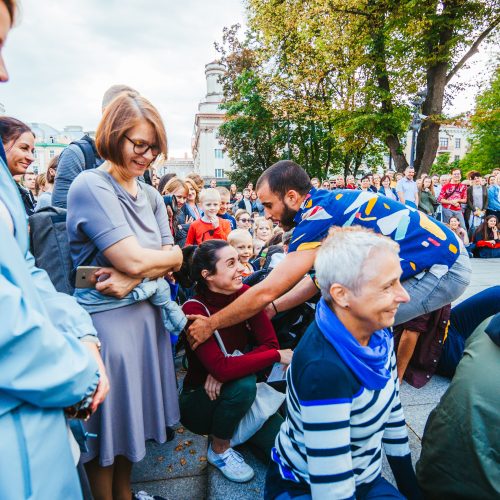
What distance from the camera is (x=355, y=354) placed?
143 cm

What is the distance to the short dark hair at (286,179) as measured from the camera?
2.47 metres

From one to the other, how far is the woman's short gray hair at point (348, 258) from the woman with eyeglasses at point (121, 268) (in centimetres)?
78

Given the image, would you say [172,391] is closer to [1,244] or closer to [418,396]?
[1,244]

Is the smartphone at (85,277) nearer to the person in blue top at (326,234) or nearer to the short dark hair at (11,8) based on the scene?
the person in blue top at (326,234)

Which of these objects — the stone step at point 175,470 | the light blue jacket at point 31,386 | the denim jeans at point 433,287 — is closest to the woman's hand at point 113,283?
the light blue jacket at point 31,386

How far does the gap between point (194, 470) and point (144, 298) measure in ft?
4.40

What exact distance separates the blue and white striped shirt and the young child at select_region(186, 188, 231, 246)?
3495 mm

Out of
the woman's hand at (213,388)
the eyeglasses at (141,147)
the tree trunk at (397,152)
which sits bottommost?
the woman's hand at (213,388)

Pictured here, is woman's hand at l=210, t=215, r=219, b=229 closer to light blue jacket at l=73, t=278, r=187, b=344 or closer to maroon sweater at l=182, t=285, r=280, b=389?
maroon sweater at l=182, t=285, r=280, b=389

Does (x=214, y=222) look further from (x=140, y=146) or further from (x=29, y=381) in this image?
(x=29, y=381)

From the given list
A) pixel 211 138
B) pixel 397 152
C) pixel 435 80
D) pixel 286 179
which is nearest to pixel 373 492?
pixel 286 179

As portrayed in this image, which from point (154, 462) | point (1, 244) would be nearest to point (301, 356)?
point (1, 244)

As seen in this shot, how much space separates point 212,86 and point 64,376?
61.7 m

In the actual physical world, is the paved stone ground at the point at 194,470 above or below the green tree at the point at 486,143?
below
